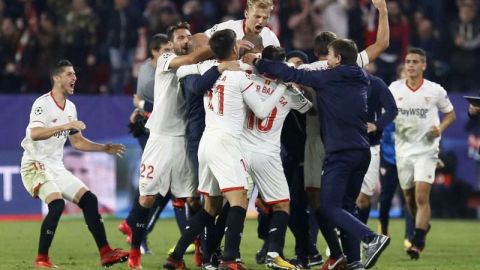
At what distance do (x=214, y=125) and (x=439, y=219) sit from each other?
10104mm

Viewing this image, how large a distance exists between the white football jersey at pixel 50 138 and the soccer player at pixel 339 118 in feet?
8.27

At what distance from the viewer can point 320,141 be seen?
12703 millimetres

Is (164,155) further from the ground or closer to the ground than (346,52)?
closer to the ground

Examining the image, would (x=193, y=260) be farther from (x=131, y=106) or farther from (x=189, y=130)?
(x=131, y=106)

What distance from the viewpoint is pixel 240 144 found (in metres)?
11.9

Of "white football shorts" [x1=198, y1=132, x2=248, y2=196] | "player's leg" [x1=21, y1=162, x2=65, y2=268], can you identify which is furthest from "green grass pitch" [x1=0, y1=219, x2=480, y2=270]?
"white football shorts" [x1=198, y1=132, x2=248, y2=196]

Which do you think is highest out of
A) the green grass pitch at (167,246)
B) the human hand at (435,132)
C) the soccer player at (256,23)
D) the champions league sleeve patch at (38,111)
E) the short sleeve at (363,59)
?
the soccer player at (256,23)

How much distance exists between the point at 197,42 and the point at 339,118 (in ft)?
6.19

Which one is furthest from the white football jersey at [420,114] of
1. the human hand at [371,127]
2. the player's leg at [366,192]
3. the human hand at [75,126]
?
the human hand at [75,126]

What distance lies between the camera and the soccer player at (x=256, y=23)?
40.9 feet

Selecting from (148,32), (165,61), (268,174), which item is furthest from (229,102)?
(148,32)

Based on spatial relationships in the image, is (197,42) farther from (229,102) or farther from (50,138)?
(50,138)

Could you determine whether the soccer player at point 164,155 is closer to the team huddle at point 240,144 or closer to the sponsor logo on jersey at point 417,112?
the team huddle at point 240,144

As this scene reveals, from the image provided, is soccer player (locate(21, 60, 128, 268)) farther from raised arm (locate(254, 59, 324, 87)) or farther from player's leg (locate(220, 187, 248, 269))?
raised arm (locate(254, 59, 324, 87))
